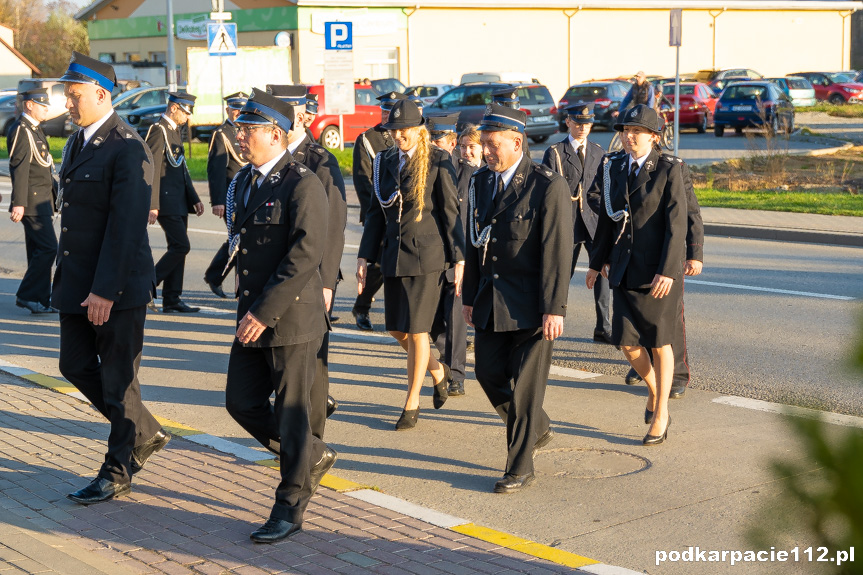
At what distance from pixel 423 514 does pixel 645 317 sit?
2.03m

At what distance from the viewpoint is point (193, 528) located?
4844 millimetres

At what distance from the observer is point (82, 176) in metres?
5.25

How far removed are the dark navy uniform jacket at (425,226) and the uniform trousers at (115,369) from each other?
1.84m

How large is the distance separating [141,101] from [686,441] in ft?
104

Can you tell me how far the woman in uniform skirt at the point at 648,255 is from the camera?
6270 mm

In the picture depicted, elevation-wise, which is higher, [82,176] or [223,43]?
[223,43]

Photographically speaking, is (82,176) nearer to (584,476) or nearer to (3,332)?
(584,476)

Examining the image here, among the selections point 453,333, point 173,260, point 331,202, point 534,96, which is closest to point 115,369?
point 331,202

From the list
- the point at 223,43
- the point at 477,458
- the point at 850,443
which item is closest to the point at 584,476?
the point at 477,458

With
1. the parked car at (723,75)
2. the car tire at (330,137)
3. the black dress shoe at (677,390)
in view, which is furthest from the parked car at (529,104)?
the black dress shoe at (677,390)

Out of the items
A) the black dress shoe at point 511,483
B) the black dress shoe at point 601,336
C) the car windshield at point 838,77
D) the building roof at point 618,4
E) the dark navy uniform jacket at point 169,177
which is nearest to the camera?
the black dress shoe at point 511,483

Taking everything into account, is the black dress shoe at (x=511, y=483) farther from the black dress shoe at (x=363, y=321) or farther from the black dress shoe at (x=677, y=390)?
the black dress shoe at (x=363, y=321)

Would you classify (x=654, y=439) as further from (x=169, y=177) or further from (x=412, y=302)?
(x=169, y=177)

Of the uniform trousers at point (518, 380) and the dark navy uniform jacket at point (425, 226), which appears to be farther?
the dark navy uniform jacket at point (425, 226)
